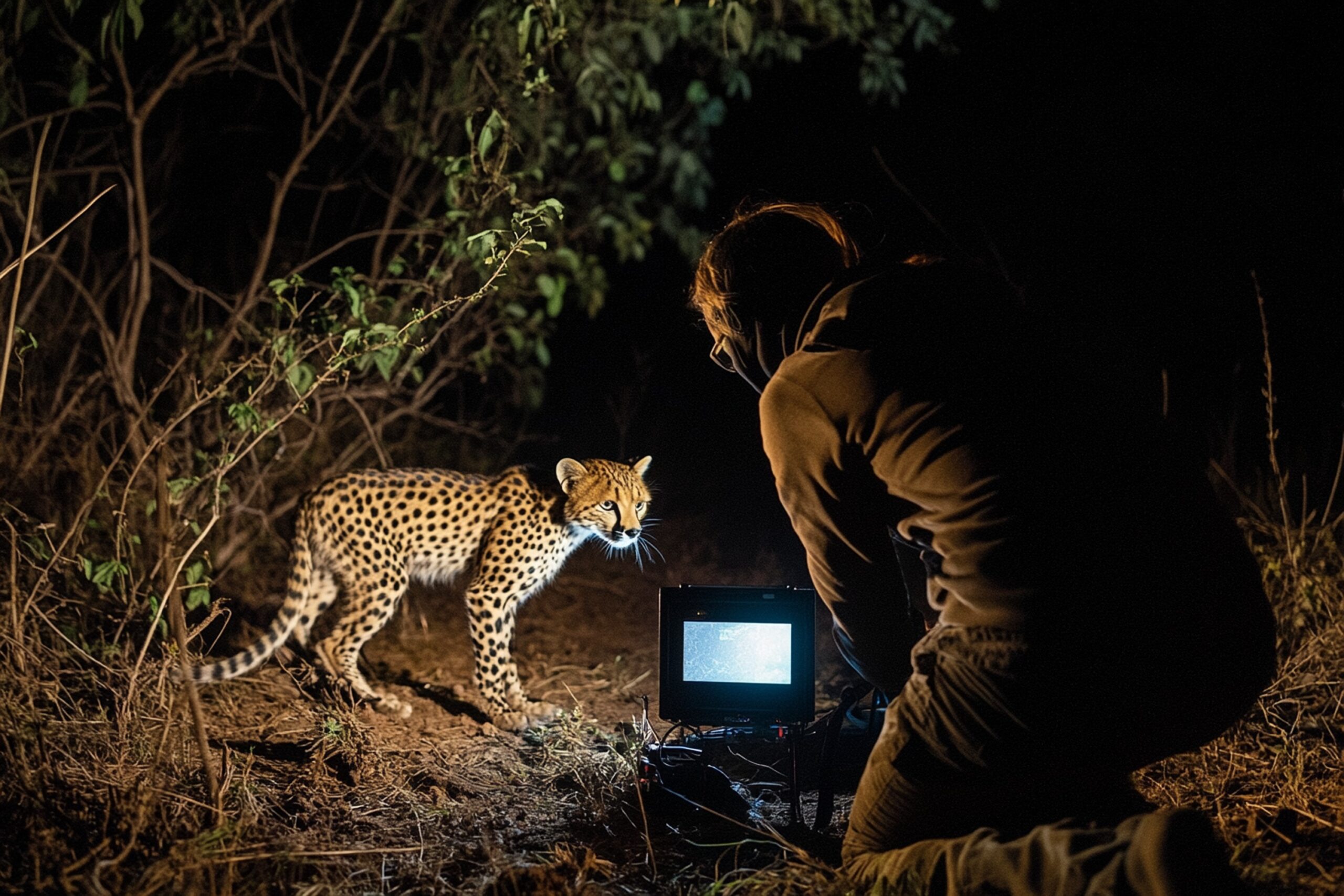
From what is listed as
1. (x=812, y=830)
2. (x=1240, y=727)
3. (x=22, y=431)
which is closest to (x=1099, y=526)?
(x=812, y=830)

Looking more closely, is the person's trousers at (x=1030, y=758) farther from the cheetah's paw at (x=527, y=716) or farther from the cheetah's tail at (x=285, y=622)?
the cheetah's tail at (x=285, y=622)

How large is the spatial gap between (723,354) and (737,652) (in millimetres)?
974

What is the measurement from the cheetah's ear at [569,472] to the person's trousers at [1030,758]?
2383 millimetres

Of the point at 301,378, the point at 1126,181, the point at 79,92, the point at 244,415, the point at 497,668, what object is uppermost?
the point at 1126,181

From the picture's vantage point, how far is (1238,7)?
25.4 feet

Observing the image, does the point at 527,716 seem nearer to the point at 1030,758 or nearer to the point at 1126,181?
the point at 1030,758

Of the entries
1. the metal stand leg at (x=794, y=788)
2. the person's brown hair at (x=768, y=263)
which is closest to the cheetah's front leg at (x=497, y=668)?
A: the metal stand leg at (x=794, y=788)

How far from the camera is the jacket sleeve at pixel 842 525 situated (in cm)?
217

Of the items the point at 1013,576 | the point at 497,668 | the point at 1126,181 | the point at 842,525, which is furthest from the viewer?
the point at 1126,181

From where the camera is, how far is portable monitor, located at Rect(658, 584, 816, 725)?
314 centimetres

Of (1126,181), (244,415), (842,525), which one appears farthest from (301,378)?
(1126,181)

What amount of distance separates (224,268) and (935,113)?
6.41 metres

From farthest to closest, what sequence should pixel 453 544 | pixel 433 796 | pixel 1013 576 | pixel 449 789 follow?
1. pixel 453 544
2. pixel 449 789
3. pixel 433 796
4. pixel 1013 576

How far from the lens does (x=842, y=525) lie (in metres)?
2.23
